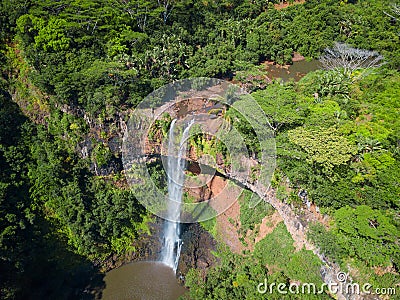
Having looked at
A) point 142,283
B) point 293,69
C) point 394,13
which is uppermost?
point 394,13

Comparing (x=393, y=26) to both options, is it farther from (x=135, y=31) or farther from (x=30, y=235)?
(x=30, y=235)

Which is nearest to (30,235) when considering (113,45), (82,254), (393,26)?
(82,254)

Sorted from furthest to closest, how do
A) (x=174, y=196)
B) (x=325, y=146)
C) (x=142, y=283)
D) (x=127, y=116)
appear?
(x=174, y=196)
(x=127, y=116)
(x=142, y=283)
(x=325, y=146)

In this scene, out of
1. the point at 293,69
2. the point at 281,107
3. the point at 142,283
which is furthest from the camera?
the point at 293,69

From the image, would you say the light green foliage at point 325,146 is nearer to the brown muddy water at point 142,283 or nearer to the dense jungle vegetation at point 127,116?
the dense jungle vegetation at point 127,116

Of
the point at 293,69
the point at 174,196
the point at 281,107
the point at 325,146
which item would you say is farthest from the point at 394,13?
the point at 174,196

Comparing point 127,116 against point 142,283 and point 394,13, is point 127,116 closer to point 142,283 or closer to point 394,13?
point 142,283

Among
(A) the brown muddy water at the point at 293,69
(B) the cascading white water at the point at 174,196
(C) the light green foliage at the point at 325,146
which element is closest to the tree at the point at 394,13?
(A) the brown muddy water at the point at 293,69

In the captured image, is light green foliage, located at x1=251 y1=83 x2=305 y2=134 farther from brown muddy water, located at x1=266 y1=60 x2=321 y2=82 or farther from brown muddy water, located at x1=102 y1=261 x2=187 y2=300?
brown muddy water, located at x1=102 y1=261 x2=187 y2=300
